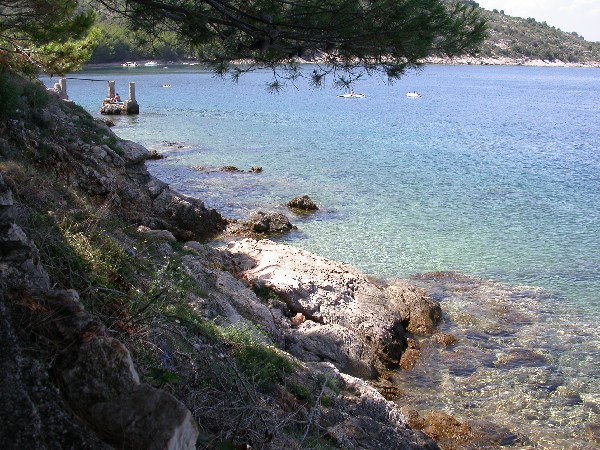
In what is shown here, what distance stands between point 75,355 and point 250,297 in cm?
650

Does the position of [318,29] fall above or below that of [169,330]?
above

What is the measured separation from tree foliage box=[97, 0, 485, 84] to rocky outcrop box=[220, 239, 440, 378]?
13.3ft

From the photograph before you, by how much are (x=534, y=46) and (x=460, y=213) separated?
144 m

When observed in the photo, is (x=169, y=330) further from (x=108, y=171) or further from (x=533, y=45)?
(x=533, y=45)

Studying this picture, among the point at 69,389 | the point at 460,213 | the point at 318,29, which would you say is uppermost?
the point at 318,29

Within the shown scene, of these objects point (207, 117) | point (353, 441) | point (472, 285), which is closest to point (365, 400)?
point (353, 441)

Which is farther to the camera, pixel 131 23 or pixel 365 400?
pixel 131 23

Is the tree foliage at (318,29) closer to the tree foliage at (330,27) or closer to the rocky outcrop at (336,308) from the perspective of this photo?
the tree foliage at (330,27)

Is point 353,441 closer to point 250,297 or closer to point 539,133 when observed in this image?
point 250,297

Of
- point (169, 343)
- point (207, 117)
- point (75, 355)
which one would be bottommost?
point (207, 117)

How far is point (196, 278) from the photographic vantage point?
9656mm

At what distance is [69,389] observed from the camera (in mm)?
3570

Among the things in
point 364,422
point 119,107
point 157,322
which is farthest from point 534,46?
point 157,322

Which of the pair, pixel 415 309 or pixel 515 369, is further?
pixel 415 309
